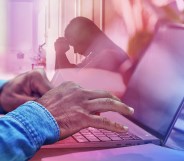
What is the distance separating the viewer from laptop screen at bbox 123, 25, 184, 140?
77 centimetres

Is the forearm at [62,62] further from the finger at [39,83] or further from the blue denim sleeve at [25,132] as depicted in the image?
the blue denim sleeve at [25,132]

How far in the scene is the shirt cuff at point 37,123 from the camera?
0.53m

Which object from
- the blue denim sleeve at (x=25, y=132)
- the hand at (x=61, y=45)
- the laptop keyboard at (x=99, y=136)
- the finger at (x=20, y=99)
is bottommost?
the laptop keyboard at (x=99, y=136)

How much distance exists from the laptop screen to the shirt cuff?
26cm

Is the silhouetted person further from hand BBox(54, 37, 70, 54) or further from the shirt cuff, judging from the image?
the shirt cuff

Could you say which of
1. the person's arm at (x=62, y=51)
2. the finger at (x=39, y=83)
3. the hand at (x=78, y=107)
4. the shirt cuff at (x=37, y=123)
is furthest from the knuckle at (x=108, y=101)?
the person's arm at (x=62, y=51)

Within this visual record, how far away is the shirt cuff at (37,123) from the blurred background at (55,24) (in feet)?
1.77

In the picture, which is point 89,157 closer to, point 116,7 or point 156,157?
point 156,157

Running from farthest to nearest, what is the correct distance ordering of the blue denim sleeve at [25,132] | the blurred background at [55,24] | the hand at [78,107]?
1. the blurred background at [55,24]
2. the hand at [78,107]
3. the blue denim sleeve at [25,132]

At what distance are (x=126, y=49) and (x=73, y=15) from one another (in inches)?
8.1

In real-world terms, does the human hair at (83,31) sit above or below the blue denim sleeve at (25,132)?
above

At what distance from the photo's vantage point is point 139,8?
1.12m

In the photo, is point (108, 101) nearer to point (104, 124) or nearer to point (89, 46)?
point (104, 124)

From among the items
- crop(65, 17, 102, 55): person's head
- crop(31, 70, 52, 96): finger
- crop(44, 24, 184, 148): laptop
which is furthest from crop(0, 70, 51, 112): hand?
crop(65, 17, 102, 55): person's head
